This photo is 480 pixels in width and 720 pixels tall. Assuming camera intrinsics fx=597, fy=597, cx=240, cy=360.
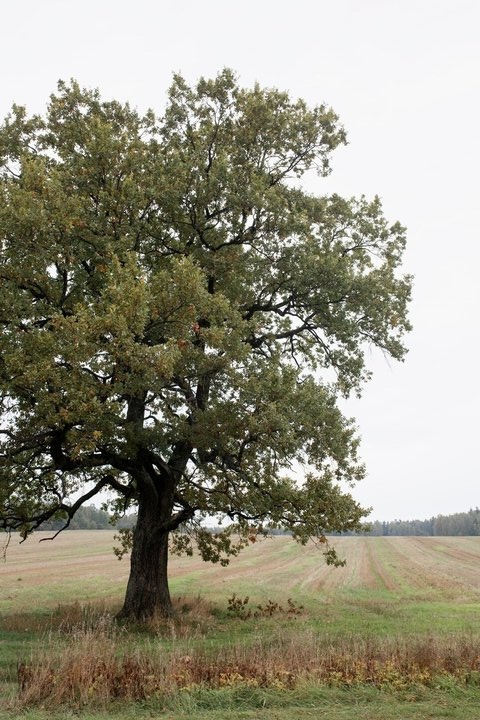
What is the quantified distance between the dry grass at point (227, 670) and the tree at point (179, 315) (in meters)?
4.78

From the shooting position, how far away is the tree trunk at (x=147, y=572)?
1961 cm

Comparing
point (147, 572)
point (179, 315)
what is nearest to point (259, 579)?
point (147, 572)

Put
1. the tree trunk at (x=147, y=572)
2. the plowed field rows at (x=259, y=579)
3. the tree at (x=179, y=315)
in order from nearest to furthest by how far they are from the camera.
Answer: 1. the tree at (x=179, y=315)
2. the tree trunk at (x=147, y=572)
3. the plowed field rows at (x=259, y=579)

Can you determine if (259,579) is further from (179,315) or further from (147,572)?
(179,315)

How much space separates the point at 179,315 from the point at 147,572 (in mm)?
9391

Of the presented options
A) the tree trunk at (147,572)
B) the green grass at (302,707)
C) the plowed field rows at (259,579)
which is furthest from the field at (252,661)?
the plowed field rows at (259,579)

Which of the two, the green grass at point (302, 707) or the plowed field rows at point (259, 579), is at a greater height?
the green grass at point (302, 707)

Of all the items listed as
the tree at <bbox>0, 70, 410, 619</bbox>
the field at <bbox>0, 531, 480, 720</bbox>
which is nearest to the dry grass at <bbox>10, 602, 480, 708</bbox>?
the field at <bbox>0, 531, 480, 720</bbox>

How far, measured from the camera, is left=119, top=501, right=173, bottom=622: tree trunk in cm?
1961

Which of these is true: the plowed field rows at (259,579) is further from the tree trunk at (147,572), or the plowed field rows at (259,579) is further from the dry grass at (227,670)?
→ the dry grass at (227,670)

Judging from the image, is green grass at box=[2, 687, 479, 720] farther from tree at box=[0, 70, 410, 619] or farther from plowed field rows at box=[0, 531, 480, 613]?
plowed field rows at box=[0, 531, 480, 613]

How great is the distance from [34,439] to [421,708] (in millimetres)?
11500

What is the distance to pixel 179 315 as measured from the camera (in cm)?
1625

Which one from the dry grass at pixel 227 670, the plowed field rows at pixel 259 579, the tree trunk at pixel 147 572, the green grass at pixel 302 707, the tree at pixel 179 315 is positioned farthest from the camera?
the plowed field rows at pixel 259 579
